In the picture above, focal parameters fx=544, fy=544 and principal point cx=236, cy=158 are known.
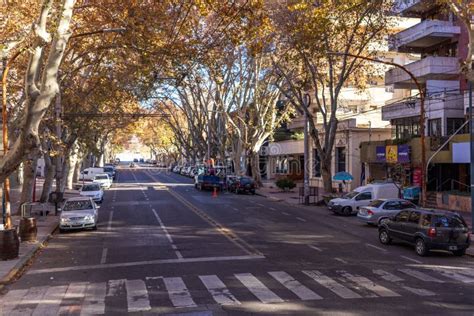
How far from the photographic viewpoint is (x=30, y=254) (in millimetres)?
17656

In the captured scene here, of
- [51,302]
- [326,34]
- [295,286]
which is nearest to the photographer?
[51,302]

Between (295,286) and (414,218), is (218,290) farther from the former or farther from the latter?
(414,218)

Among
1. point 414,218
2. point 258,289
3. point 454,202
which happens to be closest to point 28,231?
point 258,289

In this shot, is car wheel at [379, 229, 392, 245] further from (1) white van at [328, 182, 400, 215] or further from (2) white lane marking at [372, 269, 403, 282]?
(1) white van at [328, 182, 400, 215]

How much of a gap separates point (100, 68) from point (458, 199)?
70.8ft

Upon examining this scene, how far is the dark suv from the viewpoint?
17.3 meters

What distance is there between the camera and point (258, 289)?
11922 mm

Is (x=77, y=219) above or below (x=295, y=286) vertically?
above

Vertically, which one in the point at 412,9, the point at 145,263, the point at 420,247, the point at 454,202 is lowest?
the point at 145,263

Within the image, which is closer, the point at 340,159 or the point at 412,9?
the point at 412,9

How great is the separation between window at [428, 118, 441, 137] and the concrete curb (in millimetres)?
25749

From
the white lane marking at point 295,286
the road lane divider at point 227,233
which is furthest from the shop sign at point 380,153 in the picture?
the white lane marking at point 295,286

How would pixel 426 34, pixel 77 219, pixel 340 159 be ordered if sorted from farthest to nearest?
pixel 340 159 < pixel 426 34 < pixel 77 219

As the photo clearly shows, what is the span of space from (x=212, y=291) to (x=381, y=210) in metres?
15.5
